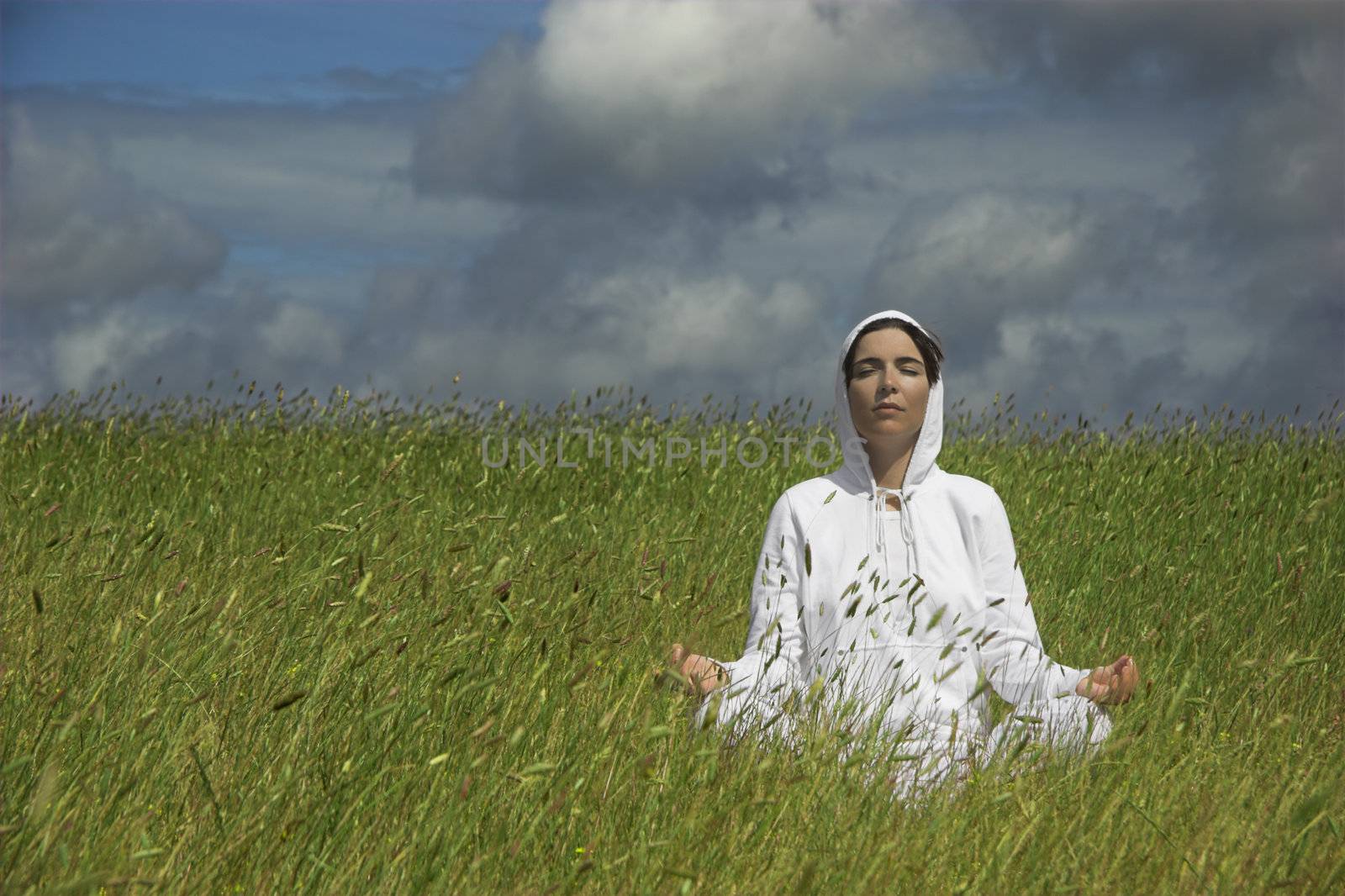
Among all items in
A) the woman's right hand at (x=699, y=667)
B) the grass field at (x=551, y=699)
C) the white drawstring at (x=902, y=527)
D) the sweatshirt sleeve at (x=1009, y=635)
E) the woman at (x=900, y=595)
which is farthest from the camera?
the white drawstring at (x=902, y=527)

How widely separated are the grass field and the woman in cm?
21

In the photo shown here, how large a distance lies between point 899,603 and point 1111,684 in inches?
27.2

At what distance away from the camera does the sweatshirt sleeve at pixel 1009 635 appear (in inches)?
143

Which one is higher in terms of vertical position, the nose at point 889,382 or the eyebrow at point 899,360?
the eyebrow at point 899,360

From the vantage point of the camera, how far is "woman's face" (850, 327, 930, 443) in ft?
12.0

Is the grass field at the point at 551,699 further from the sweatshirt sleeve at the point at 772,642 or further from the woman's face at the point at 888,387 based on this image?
the woman's face at the point at 888,387

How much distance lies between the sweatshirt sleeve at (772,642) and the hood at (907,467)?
273mm

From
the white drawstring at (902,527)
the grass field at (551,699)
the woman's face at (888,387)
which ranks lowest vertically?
the grass field at (551,699)

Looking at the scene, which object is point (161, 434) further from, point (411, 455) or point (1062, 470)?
point (1062, 470)

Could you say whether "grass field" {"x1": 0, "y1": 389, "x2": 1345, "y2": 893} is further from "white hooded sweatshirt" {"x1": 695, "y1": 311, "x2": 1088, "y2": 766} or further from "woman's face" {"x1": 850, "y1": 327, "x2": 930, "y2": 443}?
"woman's face" {"x1": 850, "y1": 327, "x2": 930, "y2": 443}

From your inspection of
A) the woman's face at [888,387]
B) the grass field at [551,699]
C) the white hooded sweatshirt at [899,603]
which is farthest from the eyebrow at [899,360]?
the grass field at [551,699]

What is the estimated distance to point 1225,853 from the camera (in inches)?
110

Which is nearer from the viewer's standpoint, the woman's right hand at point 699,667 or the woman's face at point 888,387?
the woman's right hand at point 699,667

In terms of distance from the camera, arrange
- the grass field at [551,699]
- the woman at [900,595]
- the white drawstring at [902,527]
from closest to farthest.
A: the grass field at [551,699]
the woman at [900,595]
the white drawstring at [902,527]
